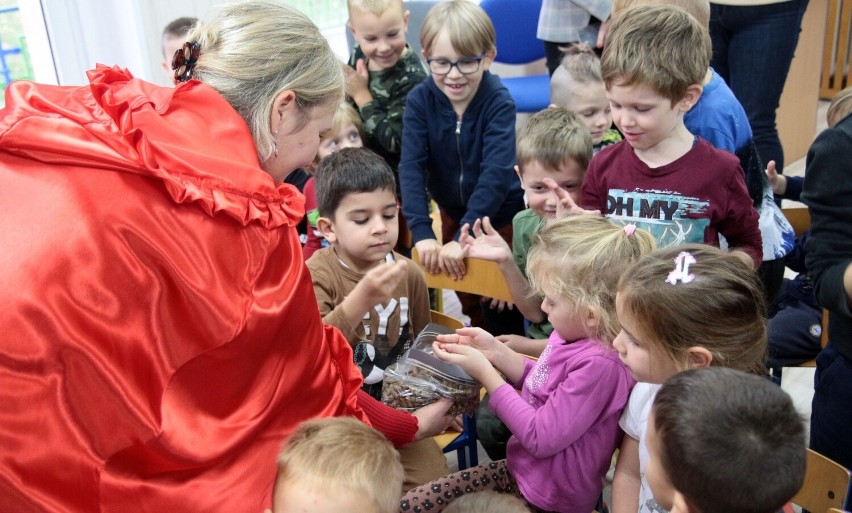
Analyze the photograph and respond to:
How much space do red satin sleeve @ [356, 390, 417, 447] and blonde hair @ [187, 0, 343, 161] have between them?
63 cm

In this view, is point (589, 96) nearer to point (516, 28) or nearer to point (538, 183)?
point (538, 183)

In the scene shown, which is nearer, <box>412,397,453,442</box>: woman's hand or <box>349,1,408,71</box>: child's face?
<box>412,397,453,442</box>: woman's hand

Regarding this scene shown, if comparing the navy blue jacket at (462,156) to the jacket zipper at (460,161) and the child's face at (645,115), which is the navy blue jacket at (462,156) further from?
the child's face at (645,115)

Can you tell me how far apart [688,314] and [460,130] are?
1.69 meters

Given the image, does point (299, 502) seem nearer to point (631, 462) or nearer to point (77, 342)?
point (77, 342)

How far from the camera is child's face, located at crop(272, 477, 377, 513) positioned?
4.35 ft

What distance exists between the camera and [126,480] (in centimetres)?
142

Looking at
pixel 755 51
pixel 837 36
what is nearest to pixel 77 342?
pixel 755 51

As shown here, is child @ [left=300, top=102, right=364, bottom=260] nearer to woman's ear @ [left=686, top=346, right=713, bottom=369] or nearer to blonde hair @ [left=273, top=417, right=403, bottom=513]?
blonde hair @ [left=273, top=417, right=403, bottom=513]

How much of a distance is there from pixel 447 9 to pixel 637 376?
6.13ft

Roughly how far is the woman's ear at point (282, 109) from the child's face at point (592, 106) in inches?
56.7

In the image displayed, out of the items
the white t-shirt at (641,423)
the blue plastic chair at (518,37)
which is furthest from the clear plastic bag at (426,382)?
the blue plastic chair at (518,37)

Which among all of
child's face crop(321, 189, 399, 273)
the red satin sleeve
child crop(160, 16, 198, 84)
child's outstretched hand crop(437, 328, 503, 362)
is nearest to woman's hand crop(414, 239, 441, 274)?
child's face crop(321, 189, 399, 273)

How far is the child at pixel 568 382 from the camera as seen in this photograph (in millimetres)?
1682
